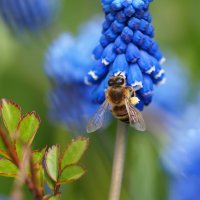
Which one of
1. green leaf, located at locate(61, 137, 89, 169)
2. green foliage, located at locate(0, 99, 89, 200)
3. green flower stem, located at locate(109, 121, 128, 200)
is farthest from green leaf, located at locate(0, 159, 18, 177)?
green flower stem, located at locate(109, 121, 128, 200)

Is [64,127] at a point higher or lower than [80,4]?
lower

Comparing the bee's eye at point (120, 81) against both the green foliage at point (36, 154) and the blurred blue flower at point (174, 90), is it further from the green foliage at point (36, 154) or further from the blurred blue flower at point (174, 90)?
the blurred blue flower at point (174, 90)

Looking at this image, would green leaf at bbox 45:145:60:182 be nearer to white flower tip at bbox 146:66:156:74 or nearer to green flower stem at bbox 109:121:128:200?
green flower stem at bbox 109:121:128:200

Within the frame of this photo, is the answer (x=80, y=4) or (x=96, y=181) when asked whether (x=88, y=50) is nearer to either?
(x=96, y=181)

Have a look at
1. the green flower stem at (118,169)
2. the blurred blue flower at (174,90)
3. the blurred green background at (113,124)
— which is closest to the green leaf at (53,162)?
the green flower stem at (118,169)

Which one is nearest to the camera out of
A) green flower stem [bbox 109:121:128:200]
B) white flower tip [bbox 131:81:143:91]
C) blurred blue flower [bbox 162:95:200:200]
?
green flower stem [bbox 109:121:128:200]

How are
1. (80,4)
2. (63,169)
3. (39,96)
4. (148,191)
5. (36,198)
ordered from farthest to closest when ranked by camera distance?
(80,4) → (39,96) → (148,191) → (63,169) → (36,198)

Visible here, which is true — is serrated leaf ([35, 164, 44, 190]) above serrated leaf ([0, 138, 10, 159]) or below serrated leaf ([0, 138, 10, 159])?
below

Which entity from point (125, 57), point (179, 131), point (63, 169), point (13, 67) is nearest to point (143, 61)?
point (125, 57)
